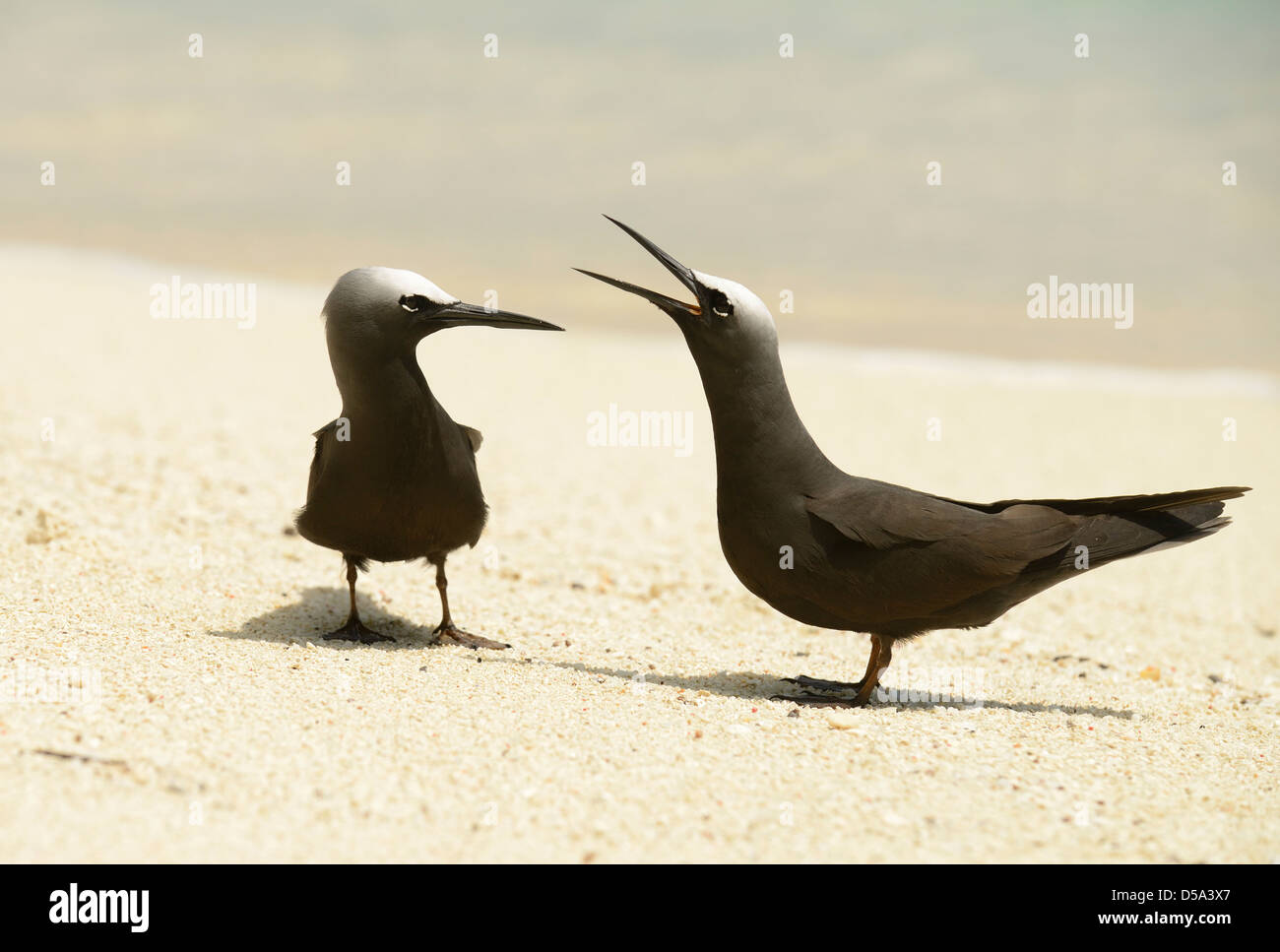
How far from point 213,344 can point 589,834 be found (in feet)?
43.3

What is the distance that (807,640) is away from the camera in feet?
22.4

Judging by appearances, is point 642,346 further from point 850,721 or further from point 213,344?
point 850,721

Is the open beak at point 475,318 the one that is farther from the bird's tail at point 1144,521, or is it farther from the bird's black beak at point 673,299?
the bird's tail at point 1144,521

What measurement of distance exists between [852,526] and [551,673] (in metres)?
1.56

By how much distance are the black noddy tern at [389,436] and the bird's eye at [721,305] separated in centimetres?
79

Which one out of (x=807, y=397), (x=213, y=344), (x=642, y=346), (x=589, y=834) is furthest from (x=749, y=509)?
(x=642, y=346)

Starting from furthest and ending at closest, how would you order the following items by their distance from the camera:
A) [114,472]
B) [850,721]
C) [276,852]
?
[114,472]
[850,721]
[276,852]

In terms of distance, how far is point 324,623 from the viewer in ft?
19.9

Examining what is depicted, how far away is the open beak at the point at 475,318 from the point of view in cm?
512

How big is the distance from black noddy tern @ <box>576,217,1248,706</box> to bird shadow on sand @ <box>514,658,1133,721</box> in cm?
24

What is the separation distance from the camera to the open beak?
5125 millimetres
